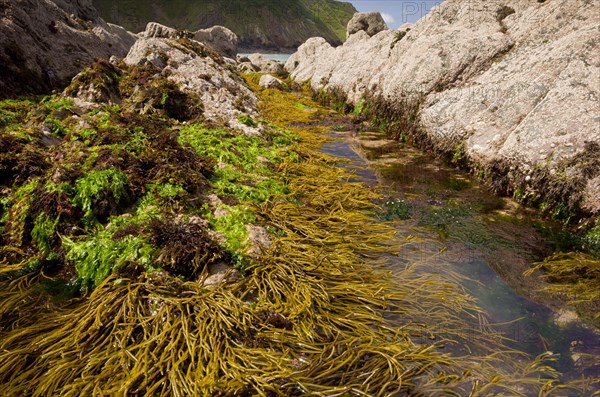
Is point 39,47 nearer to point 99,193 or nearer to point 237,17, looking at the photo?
point 99,193

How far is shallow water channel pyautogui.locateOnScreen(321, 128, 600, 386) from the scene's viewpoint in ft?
11.5

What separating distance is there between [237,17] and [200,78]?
123199 mm

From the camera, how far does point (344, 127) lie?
13.0 m

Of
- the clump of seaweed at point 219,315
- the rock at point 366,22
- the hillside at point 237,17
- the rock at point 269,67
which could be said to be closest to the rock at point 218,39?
the rock at point 269,67

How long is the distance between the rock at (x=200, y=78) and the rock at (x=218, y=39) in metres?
23.7

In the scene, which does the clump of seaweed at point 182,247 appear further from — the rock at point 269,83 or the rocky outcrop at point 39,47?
the rock at point 269,83

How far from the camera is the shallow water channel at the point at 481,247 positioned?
3504 millimetres

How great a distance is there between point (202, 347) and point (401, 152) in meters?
8.26

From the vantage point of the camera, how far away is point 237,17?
389 ft

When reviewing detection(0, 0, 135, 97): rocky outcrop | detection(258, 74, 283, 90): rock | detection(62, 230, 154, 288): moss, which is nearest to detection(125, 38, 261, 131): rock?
detection(0, 0, 135, 97): rocky outcrop

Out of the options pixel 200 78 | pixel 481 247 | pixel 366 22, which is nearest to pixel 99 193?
pixel 481 247

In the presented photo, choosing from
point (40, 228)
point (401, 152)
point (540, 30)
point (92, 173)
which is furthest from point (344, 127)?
point (40, 228)

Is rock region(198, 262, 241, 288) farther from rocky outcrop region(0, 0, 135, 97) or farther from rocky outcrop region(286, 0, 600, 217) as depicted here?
rocky outcrop region(0, 0, 135, 97)

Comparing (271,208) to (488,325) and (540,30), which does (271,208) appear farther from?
(540,30)
